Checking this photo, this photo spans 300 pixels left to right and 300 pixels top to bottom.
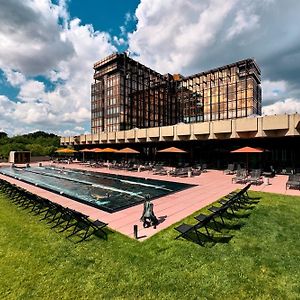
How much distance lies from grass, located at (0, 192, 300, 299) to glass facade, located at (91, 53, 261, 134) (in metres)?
61.3

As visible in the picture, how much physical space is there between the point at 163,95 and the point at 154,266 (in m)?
76.5

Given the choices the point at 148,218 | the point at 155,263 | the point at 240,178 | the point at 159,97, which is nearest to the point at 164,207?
the point at 148,218

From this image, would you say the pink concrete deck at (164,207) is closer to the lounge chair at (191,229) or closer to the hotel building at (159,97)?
the lounge chair at (191,229)

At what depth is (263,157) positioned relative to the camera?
2505 cm

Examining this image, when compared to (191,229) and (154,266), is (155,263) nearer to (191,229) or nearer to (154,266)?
(154,266)

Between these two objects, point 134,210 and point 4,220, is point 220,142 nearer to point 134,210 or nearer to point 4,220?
point 134,210

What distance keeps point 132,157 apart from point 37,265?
32.4m

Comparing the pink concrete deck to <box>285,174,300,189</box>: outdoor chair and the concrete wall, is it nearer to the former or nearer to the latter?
<box>285,174,300,189</box>: outdoor chair

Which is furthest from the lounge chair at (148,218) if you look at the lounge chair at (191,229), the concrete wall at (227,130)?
the concrete wall at (227,130)

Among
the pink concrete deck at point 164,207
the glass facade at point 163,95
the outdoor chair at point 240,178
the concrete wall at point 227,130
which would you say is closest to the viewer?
the pink concrete deck at point 164,207

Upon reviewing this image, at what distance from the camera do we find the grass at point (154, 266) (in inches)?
183

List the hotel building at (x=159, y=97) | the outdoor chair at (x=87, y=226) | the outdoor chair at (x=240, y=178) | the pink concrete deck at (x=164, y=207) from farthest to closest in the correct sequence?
the hotel building at (x=159, y=97) → the outdoor chair at (x=240, y=178) → the pink concrete deck at (x=164, y=207) → the outdoor chair at (x=87, y=226)

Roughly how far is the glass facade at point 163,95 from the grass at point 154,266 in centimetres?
6133

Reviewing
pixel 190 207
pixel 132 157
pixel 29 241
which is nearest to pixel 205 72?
pixel 132 157
